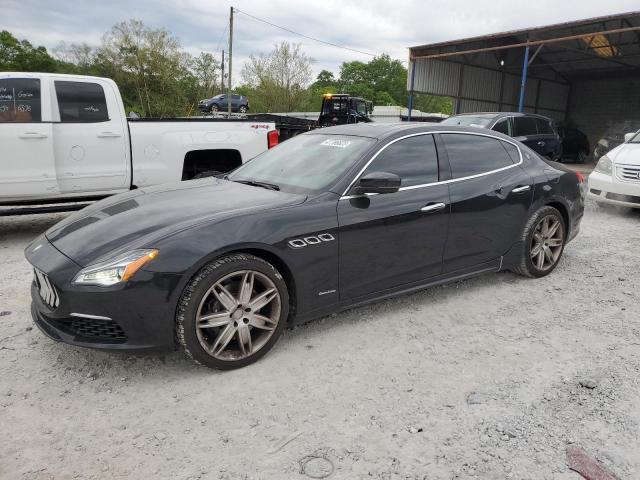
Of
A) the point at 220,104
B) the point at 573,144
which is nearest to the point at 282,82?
the point at 220,104

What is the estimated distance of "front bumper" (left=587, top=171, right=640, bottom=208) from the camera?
750 centimetres

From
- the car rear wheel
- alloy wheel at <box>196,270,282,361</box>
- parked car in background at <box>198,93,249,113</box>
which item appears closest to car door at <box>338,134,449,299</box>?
alloy wheel at <box>196,270,282,361</box>

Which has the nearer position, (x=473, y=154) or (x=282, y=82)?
(x=473, y=154)

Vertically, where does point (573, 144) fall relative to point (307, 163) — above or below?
above

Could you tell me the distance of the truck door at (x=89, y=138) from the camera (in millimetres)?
5852

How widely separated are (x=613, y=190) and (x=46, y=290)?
Result: 8012mm

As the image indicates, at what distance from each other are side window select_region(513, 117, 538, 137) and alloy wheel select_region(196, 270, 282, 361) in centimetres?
990

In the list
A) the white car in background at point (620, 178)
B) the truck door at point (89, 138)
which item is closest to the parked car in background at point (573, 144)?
the white car in background at point (620, 178)

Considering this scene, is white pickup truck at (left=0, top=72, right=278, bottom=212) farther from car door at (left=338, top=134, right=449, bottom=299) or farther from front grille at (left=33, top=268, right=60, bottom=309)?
car door at (left=338, top=134, right=449, bottom=299)

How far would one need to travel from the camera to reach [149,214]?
3.17m

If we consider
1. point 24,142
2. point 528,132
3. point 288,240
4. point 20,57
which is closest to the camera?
point 288,240

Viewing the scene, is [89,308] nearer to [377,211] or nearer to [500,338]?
[377,211]

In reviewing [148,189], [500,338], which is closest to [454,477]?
[500,338]

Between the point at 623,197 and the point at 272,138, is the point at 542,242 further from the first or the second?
the point at 272,138
